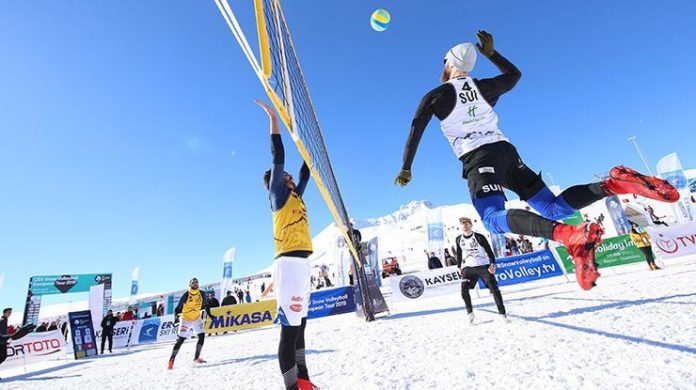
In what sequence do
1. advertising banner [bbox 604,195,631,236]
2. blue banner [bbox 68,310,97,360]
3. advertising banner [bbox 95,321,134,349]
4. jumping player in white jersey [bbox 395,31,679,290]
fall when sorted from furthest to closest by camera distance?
advertising banner [bbox 604,195,631,236] < advertising banner [bbox 95,321,134,349] < blue banner [bbox 68,310,97,360] < jumping player in white jersey [bbox 395,31,679,290]

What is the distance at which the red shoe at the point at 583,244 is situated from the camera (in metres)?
1.78

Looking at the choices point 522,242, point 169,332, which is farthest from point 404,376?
point 522,242

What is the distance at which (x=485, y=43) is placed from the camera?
307cm

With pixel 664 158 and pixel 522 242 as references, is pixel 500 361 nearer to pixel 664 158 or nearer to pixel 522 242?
pixel 522 242

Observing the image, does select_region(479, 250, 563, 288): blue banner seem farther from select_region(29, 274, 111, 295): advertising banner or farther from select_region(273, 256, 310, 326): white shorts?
select_region(29, 274, 111, 295): advertising banner

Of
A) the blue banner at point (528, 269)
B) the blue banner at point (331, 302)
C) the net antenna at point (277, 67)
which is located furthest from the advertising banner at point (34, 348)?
the blue banner at point (528, 269)

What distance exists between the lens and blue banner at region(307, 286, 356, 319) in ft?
39.5

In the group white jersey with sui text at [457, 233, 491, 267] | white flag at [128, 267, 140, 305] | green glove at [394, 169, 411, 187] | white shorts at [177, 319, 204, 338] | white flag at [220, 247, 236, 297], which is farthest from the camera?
white flag at [128, 267, 140, 305]

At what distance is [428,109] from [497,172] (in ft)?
2.35

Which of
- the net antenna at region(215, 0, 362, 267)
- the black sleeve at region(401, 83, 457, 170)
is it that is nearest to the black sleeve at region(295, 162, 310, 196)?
the net antenna at region(215, 0, 362, 267)

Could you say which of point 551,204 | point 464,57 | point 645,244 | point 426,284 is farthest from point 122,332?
point 645,244

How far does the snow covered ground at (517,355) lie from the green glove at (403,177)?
1.57m

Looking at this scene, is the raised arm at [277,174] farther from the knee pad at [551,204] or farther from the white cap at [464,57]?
the knee pad at [551,204]

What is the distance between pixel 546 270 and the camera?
11.4m
